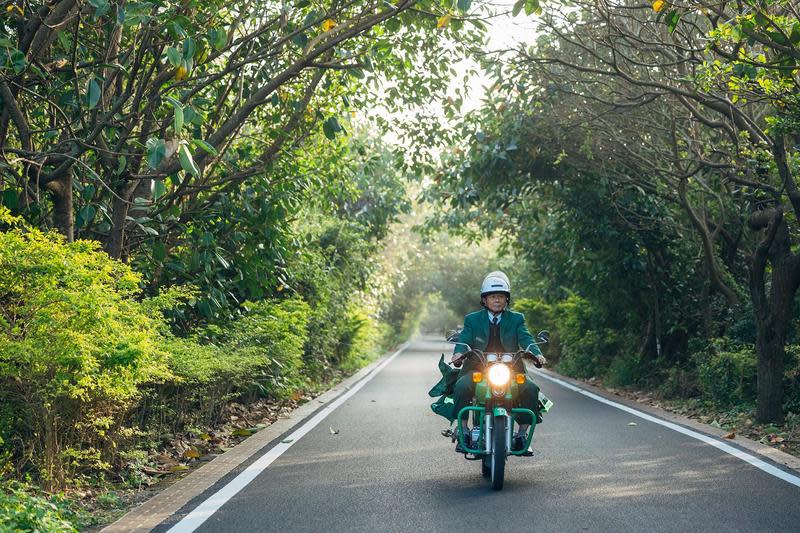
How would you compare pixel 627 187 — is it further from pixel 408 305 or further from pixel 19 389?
pixel 408 305

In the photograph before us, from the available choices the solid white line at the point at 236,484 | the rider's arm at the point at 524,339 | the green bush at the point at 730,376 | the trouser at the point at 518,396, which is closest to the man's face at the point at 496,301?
the rider's arm at the point at 524,339

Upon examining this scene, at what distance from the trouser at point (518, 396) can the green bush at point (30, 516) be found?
10.9 ft

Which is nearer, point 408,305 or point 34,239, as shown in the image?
point 34,239

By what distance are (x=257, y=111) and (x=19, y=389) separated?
823cm

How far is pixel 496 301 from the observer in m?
8.16

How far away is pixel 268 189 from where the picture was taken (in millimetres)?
12195

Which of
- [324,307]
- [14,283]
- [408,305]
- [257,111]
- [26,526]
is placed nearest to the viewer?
[26,526]

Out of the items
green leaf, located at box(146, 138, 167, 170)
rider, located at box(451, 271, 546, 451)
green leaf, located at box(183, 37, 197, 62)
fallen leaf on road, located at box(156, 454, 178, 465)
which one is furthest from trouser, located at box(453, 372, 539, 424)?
green leaf, located at box(183, 37, 197, 62)

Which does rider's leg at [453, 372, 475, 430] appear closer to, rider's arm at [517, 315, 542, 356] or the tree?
rider's arm at [517, 315, 542, 356]

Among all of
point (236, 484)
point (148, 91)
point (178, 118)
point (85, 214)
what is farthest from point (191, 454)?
point (148, 91)

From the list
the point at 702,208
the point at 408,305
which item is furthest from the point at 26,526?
the point at 408,305

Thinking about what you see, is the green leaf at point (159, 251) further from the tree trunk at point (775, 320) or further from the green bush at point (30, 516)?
the tree trunk at point (775, 320)

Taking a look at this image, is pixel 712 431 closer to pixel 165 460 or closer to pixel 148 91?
pixel 165 460

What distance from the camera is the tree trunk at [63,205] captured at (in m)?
9.77
